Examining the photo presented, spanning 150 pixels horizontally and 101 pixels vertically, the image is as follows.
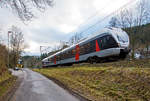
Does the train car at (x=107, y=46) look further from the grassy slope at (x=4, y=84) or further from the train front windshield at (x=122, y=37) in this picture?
the grassy slope at (x=4, y=84)

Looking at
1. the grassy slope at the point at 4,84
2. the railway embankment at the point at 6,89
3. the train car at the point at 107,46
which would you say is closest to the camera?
the railway embankment at the point at 6,89

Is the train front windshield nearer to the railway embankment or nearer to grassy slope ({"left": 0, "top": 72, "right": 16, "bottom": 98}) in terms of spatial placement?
the railway embankment

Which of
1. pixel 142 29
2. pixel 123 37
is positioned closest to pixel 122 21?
pixel 142 29

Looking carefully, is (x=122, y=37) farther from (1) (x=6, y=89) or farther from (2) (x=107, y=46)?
(1) (x=6, y=89)

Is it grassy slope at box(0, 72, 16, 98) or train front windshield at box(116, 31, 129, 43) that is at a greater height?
train front windshield at box(116, 31, 129, 43)

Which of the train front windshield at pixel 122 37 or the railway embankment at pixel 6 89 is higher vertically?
the train front windshield at pixel 122 37

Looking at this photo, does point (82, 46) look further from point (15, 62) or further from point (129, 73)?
point (15, 62)

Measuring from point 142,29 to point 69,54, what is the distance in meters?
17.9

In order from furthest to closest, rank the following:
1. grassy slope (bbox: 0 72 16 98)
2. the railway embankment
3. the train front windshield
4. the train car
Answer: the train front windshield
the train car
grassy slope (bbox: 0 72 16 98)
the railway embankment

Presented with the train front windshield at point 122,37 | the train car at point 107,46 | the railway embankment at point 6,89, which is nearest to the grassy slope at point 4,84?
the railway embankment at point 6,89

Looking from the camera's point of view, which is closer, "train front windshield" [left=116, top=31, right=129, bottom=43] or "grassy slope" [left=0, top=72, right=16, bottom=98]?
"grassy slope" [left=0, top=72, right=16, bottom=98]

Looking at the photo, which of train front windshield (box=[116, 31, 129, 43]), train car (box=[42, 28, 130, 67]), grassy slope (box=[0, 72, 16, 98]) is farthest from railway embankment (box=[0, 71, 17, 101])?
train front windshield (box=[116, 31, 129, 43])

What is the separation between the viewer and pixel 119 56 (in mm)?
10961

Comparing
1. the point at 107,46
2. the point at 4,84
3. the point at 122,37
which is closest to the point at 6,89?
the point at 4,84
